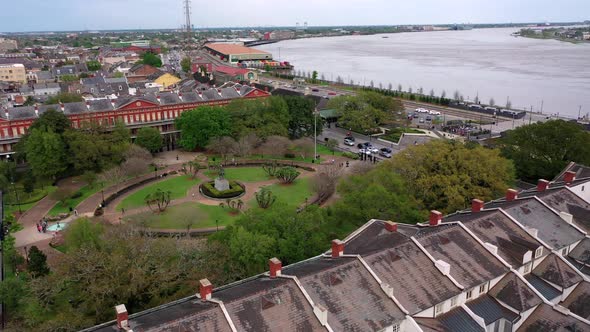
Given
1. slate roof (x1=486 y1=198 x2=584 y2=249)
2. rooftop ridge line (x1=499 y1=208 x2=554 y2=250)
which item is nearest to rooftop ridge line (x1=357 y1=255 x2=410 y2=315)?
rooftop ridge line (x1=499 y1=208 x2=554 y2=250)

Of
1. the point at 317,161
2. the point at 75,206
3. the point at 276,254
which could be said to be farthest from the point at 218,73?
the point at 276,254

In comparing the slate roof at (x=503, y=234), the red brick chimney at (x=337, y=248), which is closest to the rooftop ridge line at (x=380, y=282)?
the red brick chimney at (x=337, y=248)

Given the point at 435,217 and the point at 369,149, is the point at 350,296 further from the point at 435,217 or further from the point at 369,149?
the point at 369,149

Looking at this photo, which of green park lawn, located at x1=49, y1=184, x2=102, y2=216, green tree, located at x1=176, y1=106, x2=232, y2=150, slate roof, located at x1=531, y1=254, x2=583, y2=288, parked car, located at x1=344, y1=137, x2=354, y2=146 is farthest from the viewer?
parked car, located at x1=344, y1=137, x2=354, y2=146

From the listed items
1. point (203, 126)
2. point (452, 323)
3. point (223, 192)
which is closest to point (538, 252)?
point (452, 323)

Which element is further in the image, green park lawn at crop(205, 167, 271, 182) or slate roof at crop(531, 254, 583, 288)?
green park lawn at crop(205, 167, 271, 182)

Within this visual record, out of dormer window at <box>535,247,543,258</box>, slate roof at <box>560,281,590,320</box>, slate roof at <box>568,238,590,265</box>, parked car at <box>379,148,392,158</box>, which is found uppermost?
dormer window at <box>535,247,543,258</box>

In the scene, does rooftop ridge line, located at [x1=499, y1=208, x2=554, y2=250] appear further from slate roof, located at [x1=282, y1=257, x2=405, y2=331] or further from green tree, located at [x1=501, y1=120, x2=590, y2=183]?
green tree, located at [x1=501, y1=120, x2=590, y2=183]

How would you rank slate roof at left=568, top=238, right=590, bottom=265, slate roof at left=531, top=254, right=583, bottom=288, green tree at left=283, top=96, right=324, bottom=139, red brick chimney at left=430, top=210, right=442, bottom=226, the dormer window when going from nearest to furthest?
slate roof at left=531, top=254, right=583, bottom=288, the dormer window, red brick chimney at left=430, top=210, right=442, bottom=226, slate roof at left=568, top=238, right=590, bottom=265, green tree at left=283, top=96, right=324, bottom=139
